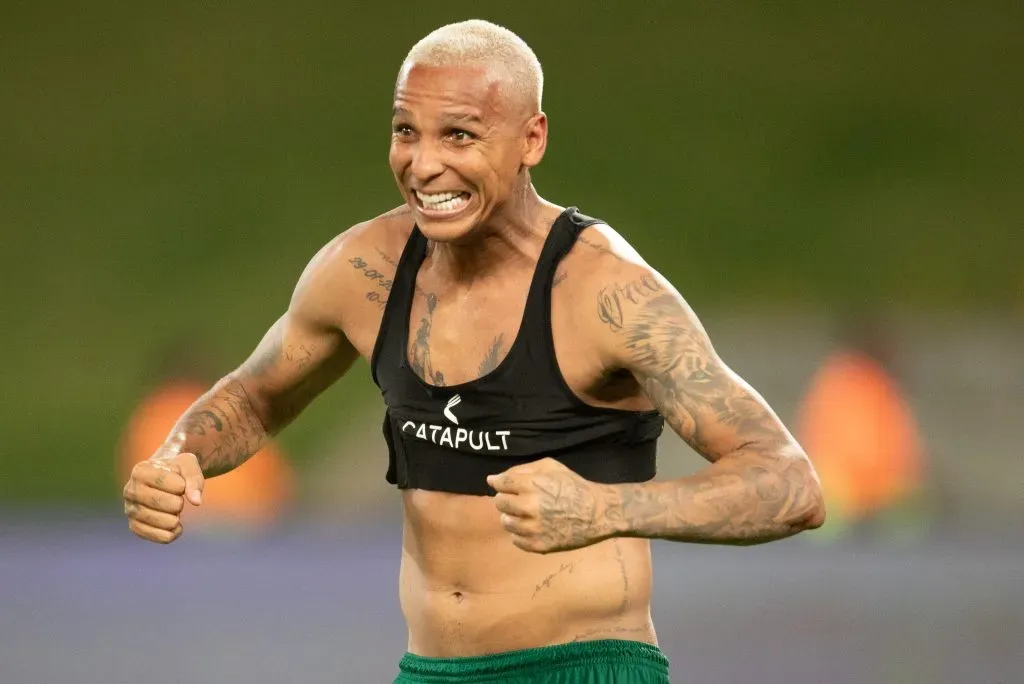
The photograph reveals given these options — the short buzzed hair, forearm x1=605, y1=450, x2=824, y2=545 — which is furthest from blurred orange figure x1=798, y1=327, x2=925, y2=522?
forearm x1=605, y1=450, x2=824, y2=545

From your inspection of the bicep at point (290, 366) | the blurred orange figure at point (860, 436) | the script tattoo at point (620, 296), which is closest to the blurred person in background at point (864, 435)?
the blurred orange figure at point (860, 436)

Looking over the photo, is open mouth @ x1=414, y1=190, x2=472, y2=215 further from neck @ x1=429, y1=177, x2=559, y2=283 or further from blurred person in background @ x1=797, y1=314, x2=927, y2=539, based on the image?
blurred person in background @ x1=797, y1=314, x2=927, y2=539

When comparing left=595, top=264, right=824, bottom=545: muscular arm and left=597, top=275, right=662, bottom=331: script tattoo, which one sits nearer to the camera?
left=595, top=264, right=824, bottom=545: muscular arm

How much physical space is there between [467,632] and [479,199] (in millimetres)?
661

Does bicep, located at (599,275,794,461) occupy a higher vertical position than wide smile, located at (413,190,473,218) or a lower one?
lower

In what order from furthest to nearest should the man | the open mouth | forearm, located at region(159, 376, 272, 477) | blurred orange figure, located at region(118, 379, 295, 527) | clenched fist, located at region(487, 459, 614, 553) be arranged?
blurred orange figure, located at region(118, 379, 295, 527) < forearm, located at region(159, 376, 272, 477) < the open mouth < the man < clenched fist, located at region(487, 459, 614, 553)

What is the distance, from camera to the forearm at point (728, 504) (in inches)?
74.7

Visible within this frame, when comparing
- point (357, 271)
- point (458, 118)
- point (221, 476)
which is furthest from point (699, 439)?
point (221, 476)

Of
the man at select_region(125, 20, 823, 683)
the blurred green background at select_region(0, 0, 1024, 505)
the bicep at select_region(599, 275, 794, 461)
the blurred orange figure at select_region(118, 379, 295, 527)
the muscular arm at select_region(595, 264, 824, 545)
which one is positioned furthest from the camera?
the blurred green background at select_region(0, 0, 1024, 505)

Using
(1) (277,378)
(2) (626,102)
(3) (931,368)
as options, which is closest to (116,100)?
(2) (626,102)

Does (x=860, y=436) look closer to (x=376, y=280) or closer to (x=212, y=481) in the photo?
(x=212, y=481)

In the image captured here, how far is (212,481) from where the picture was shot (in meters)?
6.75

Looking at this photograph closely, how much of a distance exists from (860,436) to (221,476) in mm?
2835

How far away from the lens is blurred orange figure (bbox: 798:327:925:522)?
6.70 m
